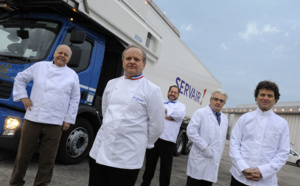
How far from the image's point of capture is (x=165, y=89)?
19.9 feet

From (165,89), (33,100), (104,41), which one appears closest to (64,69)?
(33,100)

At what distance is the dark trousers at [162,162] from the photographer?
3.52 m

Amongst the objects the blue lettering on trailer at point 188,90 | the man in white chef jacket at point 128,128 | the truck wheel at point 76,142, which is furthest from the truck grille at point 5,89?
the blue lettering on trailer at point 188,90

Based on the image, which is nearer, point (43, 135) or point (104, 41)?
point (43, 135)

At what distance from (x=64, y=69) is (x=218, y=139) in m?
2.08

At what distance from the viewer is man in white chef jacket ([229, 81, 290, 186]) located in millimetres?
2123

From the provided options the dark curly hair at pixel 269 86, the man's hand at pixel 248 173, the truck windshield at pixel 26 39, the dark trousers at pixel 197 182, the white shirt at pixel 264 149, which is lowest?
the dark trousers at pixel 197 182

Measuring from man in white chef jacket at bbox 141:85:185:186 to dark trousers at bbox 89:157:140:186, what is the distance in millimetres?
1733

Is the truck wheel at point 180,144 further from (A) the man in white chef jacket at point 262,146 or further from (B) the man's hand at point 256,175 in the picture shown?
(B) the man's hand at point 256,175

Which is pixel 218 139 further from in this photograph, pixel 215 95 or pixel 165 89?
pixel 165 89

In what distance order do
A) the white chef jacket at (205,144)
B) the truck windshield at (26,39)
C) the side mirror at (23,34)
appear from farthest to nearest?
the side mirror at (23,34)
the truck windshield at (26,39)
the white chef jacket at (205,144)

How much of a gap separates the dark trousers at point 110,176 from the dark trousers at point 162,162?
172 centimetres

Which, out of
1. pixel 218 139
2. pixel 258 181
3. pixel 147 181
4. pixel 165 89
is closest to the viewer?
pixel 258 181

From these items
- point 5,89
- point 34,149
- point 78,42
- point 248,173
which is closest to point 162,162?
point 248,173
